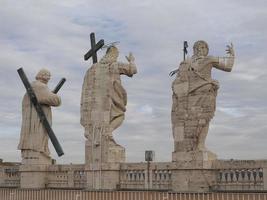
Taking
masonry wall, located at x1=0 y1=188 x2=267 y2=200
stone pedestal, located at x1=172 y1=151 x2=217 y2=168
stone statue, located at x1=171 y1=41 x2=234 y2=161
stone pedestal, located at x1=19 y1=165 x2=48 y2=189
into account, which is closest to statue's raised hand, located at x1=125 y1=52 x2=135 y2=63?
stone statue, located at x1=171 y1=41 x2=234 y2=161

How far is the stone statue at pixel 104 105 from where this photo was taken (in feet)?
65.1

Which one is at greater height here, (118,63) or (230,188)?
(118,63)

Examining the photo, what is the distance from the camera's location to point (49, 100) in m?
22.1

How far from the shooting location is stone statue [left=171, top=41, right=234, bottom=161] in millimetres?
17078

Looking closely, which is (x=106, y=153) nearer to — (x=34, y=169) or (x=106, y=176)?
(x=106, y=176)

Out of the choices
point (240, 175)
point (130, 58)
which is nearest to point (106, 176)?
point (130, 58)

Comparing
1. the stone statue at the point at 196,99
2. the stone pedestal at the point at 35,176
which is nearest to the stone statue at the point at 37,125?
the stone pedestal at the point at 35,176

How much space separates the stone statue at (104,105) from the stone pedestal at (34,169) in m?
2.83

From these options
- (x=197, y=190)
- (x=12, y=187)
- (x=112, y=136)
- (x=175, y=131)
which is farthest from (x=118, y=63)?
(x=12, y=187)

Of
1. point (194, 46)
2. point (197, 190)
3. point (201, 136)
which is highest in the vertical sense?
point (194, 46)

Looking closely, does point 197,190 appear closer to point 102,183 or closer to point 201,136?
point 201,136

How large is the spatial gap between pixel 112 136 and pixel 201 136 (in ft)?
13.3

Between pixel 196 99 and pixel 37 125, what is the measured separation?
797 cm

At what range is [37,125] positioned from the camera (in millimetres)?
22453
